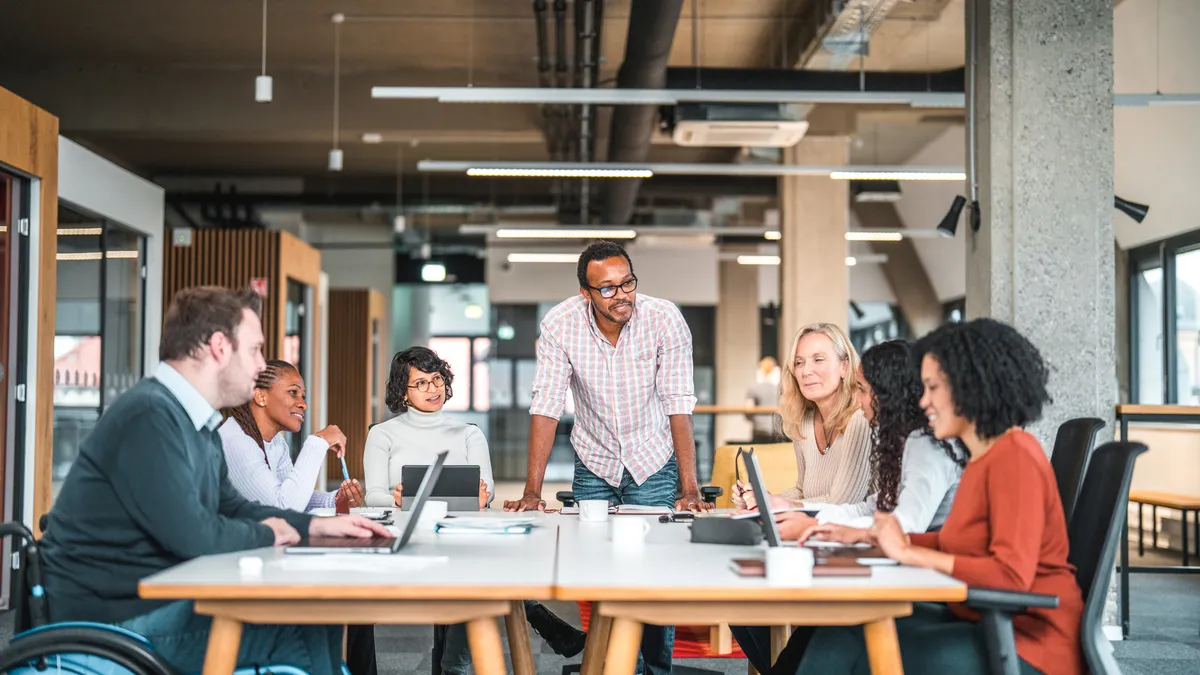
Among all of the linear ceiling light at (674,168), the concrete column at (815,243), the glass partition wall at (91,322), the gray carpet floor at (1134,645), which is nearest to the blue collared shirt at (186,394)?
the gray carpet floor at (1134,645)

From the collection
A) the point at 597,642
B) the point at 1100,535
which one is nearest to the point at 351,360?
the point at 597,642

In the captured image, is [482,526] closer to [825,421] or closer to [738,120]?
[825,421]

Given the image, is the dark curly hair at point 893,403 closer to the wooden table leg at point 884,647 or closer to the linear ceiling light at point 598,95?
the wooden table leg at point 884,647

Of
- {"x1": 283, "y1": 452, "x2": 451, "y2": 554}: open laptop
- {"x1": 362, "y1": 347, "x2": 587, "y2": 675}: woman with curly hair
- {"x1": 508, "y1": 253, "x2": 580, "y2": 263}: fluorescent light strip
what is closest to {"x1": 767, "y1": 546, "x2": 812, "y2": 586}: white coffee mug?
{"x1": 283, "y1": 452, "x2": 451, "y2": 554}: open laptop

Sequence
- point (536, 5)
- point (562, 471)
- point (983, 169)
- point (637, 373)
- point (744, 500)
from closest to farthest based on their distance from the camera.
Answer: point (744, 500) → point (637, 373) → point (983, 169) → point (536, 5) → point (562, 471)

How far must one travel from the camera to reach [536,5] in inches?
324

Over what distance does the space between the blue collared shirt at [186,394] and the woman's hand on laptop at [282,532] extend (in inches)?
11.5

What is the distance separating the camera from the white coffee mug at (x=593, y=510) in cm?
342

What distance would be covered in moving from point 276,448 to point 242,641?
5.55 feet

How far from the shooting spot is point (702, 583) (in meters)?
2.21

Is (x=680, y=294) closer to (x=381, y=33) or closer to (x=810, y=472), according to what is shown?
(x=381, y=33)

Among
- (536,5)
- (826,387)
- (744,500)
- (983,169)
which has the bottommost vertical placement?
(744,500)

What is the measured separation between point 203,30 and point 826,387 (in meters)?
7.69

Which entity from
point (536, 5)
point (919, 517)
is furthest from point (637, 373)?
point (536, 5)
